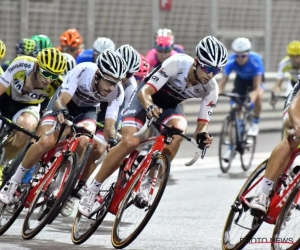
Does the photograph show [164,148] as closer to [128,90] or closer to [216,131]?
[128,90]

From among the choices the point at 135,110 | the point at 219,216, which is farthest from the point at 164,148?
the point at 219,216

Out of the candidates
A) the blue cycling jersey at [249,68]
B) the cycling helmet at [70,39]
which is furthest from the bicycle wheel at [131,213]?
the blue cycling jersey at [249,68]

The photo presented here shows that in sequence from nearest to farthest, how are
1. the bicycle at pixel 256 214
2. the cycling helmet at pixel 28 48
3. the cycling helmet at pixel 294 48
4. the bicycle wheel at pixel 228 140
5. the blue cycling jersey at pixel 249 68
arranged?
1. the bicycle at pixel 256 214
2. the cycling helmet at pixel 28 48
3. the bicycle wheel at pixel 228 140
4. the cycling helmet at pixel 294 48
5. the blue cycling jersey at pixel 249 68

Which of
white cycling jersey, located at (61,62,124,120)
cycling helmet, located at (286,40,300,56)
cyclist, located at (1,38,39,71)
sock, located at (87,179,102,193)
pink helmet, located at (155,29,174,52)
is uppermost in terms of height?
white cycling jersey, located at (61,62,124,120)

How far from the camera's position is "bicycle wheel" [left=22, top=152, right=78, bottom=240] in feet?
28.1

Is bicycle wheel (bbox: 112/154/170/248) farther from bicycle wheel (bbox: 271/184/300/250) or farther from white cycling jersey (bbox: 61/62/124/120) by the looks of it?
white cycling jersey (bbox: 61/62/124/120)

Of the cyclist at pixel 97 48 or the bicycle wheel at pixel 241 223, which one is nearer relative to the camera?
the bicycle wheel at pixel 241 223

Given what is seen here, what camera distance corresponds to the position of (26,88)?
1032 centimetres

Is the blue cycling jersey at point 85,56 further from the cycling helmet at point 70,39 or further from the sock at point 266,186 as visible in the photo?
the sock at point 266,186

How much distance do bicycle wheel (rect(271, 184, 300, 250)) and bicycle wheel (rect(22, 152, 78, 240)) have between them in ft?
6.24

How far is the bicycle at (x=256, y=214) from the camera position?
7.57 m

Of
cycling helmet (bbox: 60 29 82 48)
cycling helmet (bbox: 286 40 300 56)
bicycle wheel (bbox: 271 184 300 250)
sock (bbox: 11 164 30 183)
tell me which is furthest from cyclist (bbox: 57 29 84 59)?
bicycle wheel (bbox: 271 184 300 250)

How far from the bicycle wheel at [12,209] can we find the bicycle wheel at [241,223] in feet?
6.33

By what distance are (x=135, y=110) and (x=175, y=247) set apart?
1.20m
